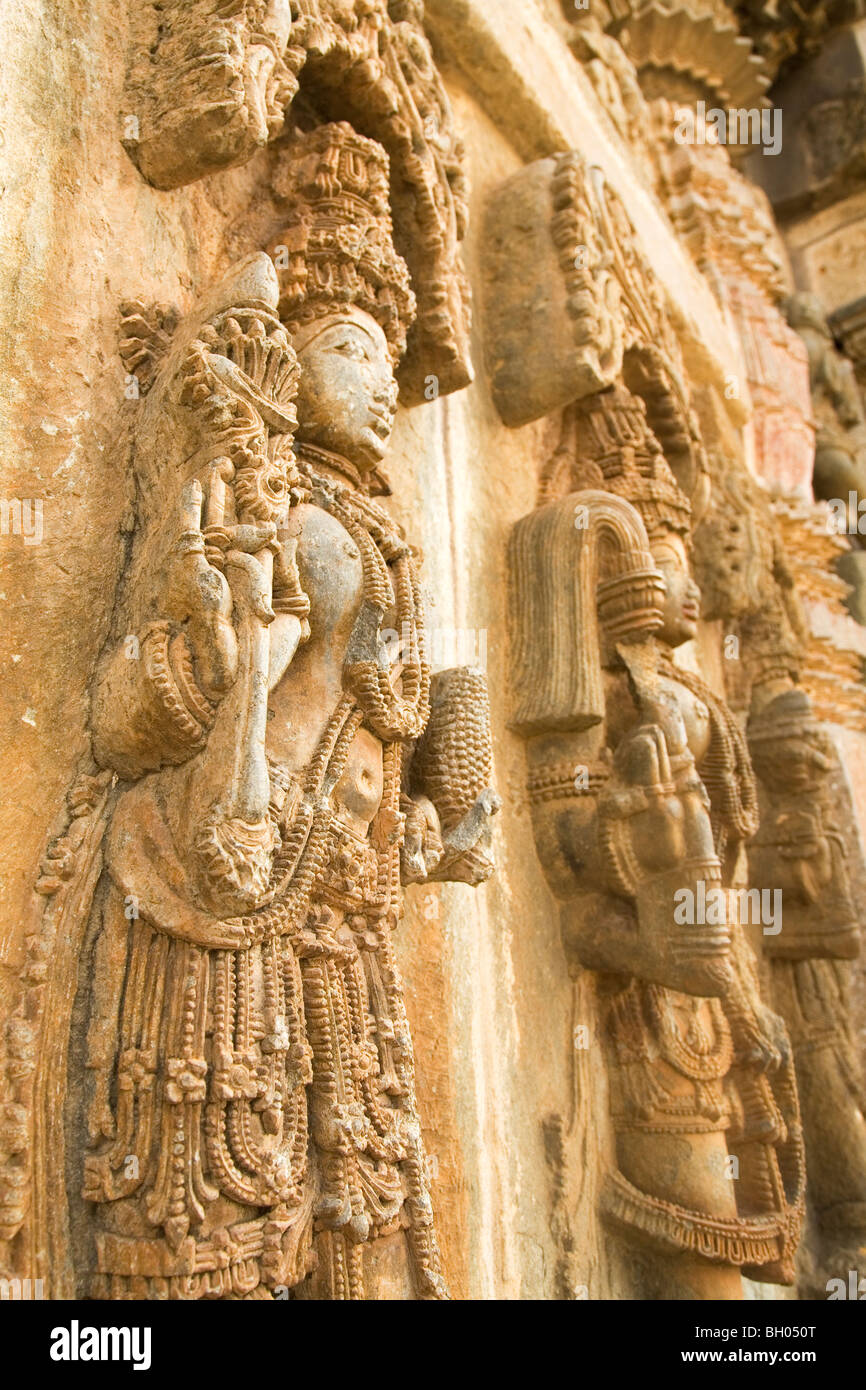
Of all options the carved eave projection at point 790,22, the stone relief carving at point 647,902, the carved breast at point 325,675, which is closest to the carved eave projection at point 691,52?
the carved eave projection at point 790,22

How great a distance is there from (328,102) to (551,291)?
0.96m

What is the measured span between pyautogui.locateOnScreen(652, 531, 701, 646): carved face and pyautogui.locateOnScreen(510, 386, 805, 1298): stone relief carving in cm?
5

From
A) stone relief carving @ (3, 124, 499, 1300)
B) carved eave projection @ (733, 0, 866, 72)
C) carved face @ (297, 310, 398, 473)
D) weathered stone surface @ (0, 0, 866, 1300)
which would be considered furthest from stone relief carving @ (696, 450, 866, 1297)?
carved eave projection @ (733, 0, 866, 72)

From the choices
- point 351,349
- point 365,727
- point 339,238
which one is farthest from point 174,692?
point 339,238

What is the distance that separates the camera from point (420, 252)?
2.49 metres

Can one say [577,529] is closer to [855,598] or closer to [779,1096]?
[779,1096]

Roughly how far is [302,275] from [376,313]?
17 centimetres

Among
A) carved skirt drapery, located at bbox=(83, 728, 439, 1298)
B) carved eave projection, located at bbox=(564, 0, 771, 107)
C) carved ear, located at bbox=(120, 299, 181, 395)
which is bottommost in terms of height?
carved skirt drapery, located at bbox=(83, 728, 439, 1298)

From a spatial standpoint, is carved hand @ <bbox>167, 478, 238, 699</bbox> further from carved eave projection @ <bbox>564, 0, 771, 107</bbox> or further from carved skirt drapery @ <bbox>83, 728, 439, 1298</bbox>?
carved eave projection @ <bbox>564, 0, 771, 107</bbox>

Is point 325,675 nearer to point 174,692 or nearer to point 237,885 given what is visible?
point 174,692

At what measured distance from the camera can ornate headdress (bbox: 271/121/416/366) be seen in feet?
6.63

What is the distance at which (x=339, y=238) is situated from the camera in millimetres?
2043

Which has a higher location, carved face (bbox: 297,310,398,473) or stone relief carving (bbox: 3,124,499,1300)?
carved face (bbox: 297,310,398,473)

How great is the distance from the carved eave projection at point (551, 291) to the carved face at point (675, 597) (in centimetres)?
57
